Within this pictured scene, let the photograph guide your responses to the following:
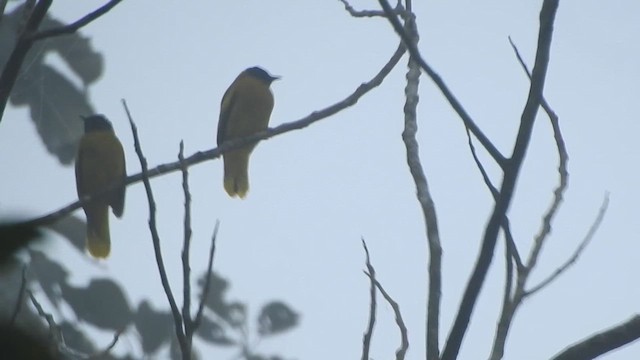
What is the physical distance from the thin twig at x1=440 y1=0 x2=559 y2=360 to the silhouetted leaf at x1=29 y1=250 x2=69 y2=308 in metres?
1.31

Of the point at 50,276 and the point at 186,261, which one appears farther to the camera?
the point at 50,276

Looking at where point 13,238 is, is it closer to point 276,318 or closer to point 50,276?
point 50,276

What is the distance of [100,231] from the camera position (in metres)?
6.34

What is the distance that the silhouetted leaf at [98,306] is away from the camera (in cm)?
256

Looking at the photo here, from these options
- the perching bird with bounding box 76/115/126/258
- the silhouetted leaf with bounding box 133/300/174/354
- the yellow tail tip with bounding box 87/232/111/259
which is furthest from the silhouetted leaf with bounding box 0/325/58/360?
the yellow tail tip with bounding box 87/232/111/259

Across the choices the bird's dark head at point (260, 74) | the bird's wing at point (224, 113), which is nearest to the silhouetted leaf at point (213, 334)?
the bird's wing at point (224, 113)

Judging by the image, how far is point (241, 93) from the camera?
283 inches

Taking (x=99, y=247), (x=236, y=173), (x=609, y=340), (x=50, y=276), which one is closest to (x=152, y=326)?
(x=50, y=276)

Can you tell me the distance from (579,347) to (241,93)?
5.98m

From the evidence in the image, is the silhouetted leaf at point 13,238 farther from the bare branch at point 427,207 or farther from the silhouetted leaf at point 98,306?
the silhouetted leaf at point 98,306

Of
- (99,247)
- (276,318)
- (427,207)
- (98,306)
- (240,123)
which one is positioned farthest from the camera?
(240,123)

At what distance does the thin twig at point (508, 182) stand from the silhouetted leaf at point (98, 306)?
1.36 metres

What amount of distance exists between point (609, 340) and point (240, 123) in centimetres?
571

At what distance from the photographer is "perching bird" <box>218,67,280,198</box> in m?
6.90
